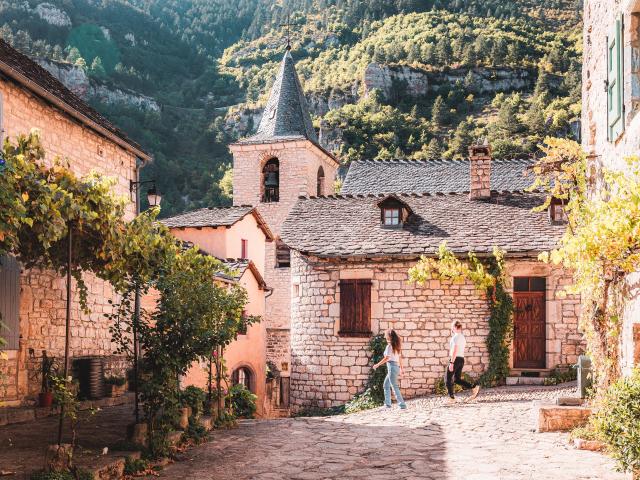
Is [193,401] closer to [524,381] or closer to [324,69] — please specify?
[524,381]

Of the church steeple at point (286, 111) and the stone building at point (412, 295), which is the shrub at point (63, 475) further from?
the church steeple at point (286, 111)

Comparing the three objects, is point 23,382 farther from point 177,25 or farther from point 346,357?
point 177,25

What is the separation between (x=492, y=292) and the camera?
1592cm

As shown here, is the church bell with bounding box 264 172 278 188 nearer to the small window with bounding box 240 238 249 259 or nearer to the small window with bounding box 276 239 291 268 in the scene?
the small window with bounding box 276 239 291 268

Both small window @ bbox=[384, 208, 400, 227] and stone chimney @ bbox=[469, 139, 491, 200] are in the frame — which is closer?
small window @ bbox=[384, 208, 400, 227]

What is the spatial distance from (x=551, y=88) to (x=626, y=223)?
212ft

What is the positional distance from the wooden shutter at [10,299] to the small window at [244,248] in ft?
42.0

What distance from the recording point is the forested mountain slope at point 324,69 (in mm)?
59906

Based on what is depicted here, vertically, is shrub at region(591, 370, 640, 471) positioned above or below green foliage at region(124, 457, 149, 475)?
above

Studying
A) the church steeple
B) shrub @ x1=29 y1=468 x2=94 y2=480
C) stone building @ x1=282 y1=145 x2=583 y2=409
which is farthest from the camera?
the church steeple

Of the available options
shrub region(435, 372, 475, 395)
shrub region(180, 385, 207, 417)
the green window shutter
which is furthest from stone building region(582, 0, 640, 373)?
shrub region(435, 372, 475, 395)

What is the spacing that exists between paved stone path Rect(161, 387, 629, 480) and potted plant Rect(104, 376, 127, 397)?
10.3 feet

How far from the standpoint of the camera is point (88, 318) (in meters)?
13.8

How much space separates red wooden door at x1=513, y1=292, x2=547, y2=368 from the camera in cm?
1608
